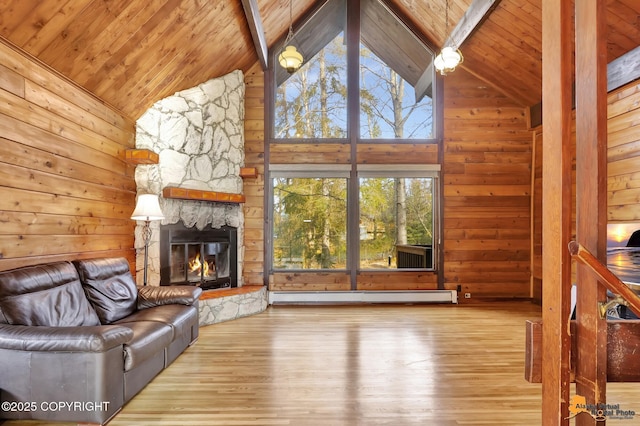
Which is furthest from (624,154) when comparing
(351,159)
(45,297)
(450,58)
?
(45,297)

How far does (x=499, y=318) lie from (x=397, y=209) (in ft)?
7.29

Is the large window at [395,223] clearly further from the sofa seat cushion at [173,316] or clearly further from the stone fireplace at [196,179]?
the sofa seat cushion at [173,316]

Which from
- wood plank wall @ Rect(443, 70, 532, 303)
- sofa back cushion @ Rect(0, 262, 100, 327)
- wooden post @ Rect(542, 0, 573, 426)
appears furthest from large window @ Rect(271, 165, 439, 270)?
wooden post @ Rect(542, 0, 573, 426)

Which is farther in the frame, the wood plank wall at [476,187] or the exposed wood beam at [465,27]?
the wood plank wall at [476,187]

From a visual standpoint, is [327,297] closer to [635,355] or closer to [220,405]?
[220,405]

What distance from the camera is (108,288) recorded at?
3400 millimetres

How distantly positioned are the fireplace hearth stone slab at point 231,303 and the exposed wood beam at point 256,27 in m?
3.62

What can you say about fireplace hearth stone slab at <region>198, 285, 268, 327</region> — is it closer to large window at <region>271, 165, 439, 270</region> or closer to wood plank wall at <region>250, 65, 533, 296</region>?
large window at <region>271, 165, 439, 270</region>

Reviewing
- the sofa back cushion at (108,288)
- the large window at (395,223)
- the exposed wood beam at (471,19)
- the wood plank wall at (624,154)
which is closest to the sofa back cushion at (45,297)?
the sofa back cushion at (108,288)

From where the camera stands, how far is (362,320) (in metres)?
4.85

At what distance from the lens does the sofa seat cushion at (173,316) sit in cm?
318

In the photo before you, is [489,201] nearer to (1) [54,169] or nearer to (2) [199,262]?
(2) [199,262]

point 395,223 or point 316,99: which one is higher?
point 316,99

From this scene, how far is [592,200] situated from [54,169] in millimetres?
3921
